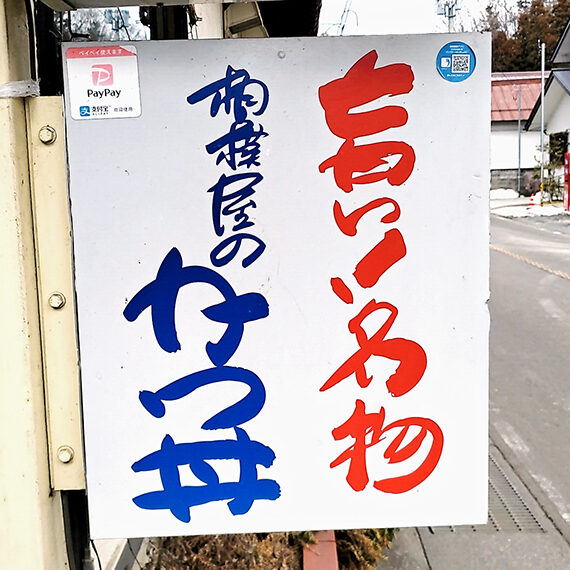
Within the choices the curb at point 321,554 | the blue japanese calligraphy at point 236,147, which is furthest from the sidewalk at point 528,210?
the blue japanese calligraphy at point 236,147

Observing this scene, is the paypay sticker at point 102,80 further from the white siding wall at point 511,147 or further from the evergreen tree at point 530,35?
the evergreen tree at point 530,35

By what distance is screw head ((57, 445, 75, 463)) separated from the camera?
5.05ft

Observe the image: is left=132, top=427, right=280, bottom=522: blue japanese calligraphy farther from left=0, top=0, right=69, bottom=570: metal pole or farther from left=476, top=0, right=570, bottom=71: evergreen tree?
left=476, top=0, right=570, bottom=71: evergreen tree

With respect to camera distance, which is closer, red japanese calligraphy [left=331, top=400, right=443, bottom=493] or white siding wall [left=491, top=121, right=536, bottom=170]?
red japanese calligraphy [left=331, top=400, right=443, bottom=493]

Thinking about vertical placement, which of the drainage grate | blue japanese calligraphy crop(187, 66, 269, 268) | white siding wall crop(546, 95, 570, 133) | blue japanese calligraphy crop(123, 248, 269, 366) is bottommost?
the drainage grate

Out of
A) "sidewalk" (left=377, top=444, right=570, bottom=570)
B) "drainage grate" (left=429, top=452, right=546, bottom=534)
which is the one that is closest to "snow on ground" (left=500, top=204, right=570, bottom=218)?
"drainage grate" (left=429, top=452, right=546, bottom=534)

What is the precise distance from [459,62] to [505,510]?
131 inches

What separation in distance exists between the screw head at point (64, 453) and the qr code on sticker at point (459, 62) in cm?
118

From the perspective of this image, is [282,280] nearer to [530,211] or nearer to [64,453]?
[64,453]

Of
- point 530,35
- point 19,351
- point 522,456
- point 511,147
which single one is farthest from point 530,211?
point 530,35

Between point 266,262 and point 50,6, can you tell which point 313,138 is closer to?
point 266,262

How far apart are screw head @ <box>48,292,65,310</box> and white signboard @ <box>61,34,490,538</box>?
0.19 feet

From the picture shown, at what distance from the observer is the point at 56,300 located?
1.50 metres

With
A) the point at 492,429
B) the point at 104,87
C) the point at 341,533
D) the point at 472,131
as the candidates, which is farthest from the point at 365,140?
the point at 492,429
